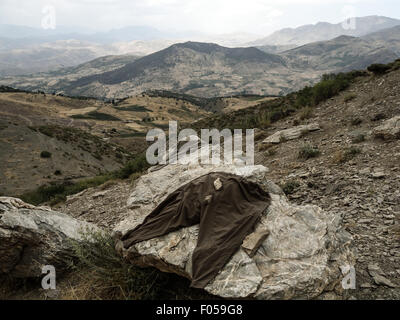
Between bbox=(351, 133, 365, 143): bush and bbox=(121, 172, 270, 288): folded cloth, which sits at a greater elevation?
bbox=(351, 133, 365, 143): bush

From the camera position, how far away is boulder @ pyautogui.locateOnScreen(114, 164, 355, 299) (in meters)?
3.34

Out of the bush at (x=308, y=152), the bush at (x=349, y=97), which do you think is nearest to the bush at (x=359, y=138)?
the bush at (x=308, y=152)

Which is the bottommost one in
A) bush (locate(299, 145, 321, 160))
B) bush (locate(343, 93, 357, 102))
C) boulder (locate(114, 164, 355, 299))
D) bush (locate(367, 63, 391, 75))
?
boulder (locate(114, 164, 355, 299))

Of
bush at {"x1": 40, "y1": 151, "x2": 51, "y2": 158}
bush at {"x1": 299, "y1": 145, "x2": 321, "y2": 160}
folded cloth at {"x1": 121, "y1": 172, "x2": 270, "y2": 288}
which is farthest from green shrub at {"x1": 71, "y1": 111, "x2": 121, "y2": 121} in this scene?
folded cloth at {"x1": 121, "y1": 172, "x2": 270, "y2": 288}

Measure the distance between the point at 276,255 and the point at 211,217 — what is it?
1.15m

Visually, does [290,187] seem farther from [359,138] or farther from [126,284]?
[126,284]

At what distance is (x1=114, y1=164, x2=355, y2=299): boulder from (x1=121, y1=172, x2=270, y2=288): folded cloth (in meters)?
0.11

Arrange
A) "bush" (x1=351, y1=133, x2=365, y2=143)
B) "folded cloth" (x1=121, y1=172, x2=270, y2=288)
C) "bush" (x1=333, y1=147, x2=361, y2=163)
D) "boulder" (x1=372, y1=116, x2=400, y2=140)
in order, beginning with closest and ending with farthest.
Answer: "folded cloth" (x1=121, y1=172, x2=270, y2=288), "bush" (x1=333, y1=147, x2=361, y2=163), "boulder" (x1=372, y1=116, x2=400, y2=140), "bush" (x1=351, y1=133, x2=365, y2=143)

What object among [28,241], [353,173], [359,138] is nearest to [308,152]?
[359,138]

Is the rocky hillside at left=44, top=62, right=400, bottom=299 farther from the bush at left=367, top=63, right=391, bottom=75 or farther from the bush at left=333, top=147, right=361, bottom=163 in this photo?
the bush at left=367, top=63, right=391, bottom=75

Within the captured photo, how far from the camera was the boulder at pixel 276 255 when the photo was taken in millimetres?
3338

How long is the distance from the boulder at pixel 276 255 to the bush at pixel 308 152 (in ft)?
14.4

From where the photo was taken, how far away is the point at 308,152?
8.79m
